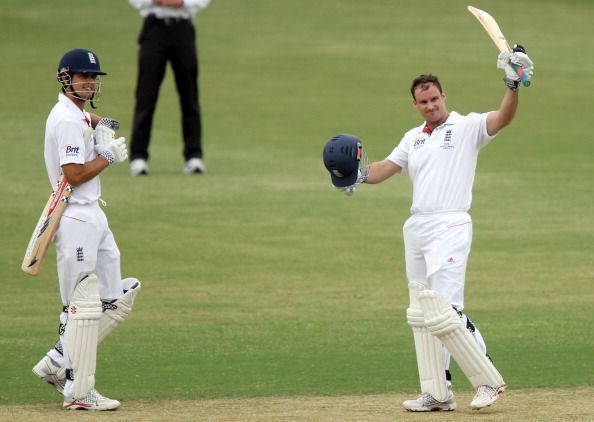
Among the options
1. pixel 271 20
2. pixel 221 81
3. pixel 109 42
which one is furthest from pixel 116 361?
pixel 271 20

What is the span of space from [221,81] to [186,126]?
276 inches

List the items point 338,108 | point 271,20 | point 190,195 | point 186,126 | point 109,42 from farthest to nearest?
point 271,20
point 109,42
point 338,108
point 186,126
point 190,195

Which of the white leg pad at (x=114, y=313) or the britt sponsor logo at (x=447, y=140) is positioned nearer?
the britt sponsor logo at (x=447, y=140)

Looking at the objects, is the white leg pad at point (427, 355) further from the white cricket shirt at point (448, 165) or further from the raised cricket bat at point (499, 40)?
the raised cricket bat at point (499, 40)

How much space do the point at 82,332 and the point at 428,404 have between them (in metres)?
2.01

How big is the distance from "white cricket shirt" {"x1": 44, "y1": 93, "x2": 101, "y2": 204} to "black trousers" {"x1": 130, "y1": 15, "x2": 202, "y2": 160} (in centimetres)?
885

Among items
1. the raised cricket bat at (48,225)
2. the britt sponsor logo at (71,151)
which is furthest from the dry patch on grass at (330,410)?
the britt sponsor logo at (71,151)

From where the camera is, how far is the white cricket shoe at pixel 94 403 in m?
7.80

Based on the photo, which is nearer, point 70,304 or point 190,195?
point 70,304

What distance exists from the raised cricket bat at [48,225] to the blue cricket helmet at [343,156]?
1.51 meters

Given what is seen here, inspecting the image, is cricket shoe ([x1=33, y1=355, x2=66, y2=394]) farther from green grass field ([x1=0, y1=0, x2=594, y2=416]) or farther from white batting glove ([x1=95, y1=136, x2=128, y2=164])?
white batting glove ([x1=95, y1=136, x2=128, y2=164])

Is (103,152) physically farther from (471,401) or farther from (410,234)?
(471,401)

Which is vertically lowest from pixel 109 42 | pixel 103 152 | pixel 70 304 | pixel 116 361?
pixel 116 361

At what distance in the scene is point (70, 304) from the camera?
785 centimetres
